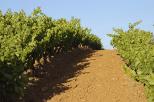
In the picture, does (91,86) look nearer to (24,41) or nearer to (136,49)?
(136,49)

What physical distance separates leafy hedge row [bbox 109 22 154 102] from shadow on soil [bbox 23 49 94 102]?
5.02ft

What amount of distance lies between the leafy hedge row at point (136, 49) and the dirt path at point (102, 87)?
360mm

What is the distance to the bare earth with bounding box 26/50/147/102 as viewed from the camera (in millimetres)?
12043

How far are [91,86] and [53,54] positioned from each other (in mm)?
4813

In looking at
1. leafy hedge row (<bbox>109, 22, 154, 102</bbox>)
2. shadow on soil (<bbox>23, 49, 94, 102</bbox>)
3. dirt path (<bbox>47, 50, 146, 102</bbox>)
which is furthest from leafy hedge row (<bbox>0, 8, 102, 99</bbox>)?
leafy hedge row (<bbox>109, 22, 154, 102</bbox>)

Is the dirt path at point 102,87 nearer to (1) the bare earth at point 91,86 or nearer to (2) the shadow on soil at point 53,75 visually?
(1) the bare earth at point 91,86

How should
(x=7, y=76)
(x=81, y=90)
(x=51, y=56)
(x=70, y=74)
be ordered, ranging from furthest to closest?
(x=51, y=56), (x=70, y=74), (x=81, y=90), (x=7, y=76)

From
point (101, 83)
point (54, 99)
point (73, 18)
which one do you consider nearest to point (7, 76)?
point (54, 99)

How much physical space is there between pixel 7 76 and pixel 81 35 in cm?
1209

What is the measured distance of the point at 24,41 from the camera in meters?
13.0

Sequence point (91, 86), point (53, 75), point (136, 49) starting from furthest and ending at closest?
1. point (53, 75)
2. point (136, 49)
3. point (91, 86)

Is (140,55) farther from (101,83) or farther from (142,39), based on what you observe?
(142,39)

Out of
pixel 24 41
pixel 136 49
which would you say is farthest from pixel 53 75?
pixel 136 49

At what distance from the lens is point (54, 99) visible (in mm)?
11859
